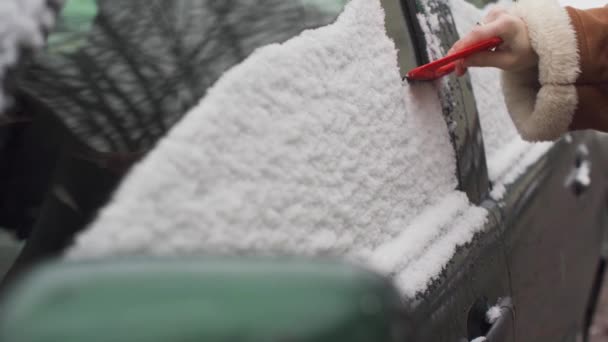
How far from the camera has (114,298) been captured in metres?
0.56

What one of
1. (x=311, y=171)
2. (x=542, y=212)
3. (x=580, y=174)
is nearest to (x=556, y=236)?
(x=542, y=212)

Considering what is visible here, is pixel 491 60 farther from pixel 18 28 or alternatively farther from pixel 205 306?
pixel 205 306

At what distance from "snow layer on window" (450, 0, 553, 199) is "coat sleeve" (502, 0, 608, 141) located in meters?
0.10

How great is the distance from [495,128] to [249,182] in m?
1.16

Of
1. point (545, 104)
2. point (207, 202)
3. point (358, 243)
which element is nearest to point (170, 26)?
point (207, 202)

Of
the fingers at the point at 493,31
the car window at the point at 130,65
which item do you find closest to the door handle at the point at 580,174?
the fingers at the point at 493,31

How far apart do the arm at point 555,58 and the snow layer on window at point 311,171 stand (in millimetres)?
239

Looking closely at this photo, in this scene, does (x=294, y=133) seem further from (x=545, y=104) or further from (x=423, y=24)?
(x=545, y=104)

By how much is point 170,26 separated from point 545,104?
1.07 meters

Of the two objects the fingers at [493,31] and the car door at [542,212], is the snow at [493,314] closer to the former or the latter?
the car door at [542,212]

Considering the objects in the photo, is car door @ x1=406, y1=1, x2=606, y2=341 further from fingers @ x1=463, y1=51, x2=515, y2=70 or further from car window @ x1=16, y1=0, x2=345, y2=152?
car window @ x1=16, y1=0, x2=345, y2=152

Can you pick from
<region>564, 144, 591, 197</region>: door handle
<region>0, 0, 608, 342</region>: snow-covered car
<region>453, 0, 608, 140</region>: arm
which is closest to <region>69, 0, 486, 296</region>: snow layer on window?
<region>0, 0, 608, 342</region>: snow-covered car

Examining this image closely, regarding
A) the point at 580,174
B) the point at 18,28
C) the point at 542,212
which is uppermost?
the point at 18,28

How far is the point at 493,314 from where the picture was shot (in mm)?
1576
